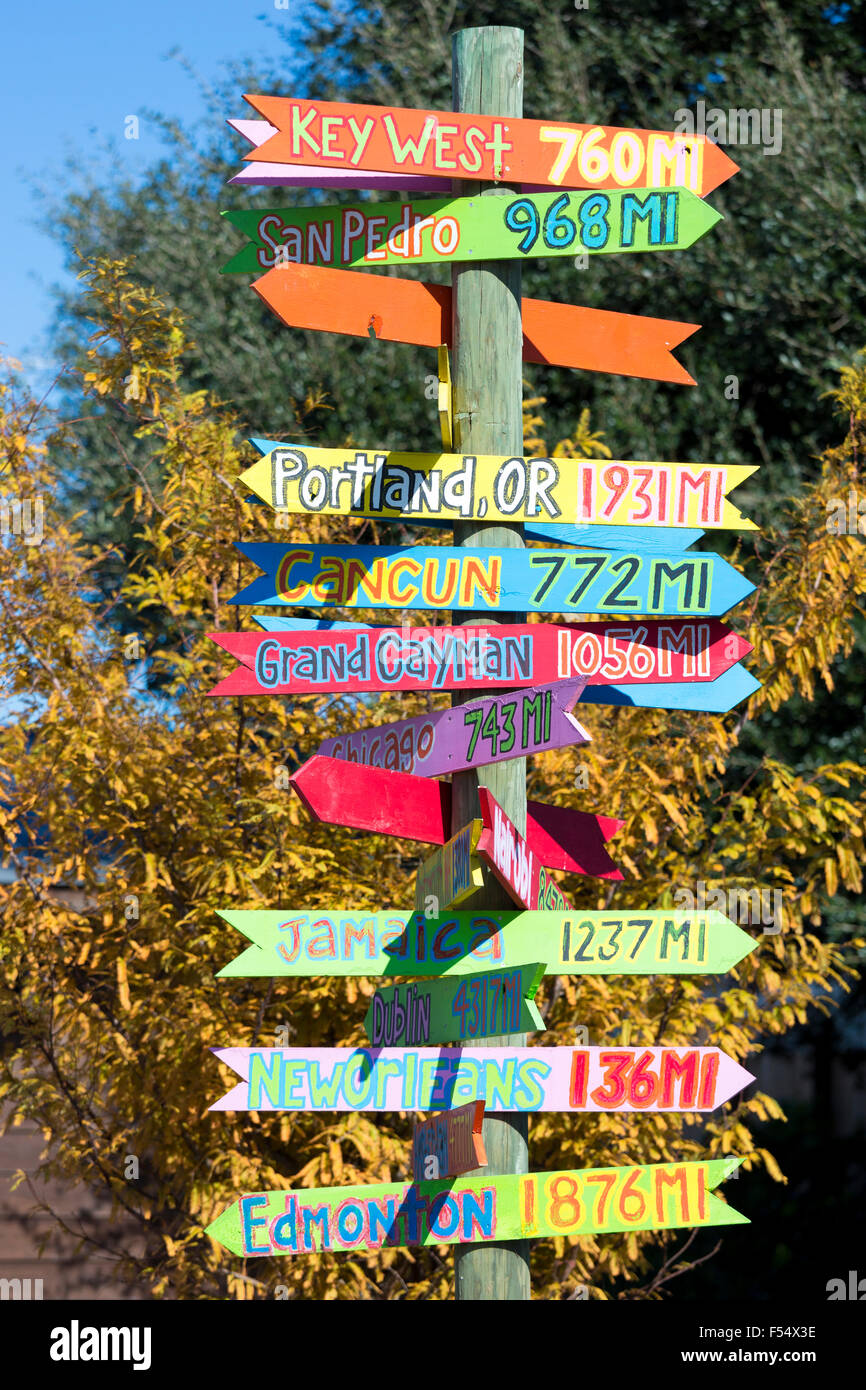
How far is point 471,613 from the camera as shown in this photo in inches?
143

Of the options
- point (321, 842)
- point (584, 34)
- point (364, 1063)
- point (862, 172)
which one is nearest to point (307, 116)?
point (364, 1063)

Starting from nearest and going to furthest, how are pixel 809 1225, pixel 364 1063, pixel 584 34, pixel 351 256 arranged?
pixel 364 1063, pixel 351 256, pixel 584 34, pixel 809 1225

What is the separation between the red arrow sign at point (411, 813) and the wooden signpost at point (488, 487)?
0.67 m

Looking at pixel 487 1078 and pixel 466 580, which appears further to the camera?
pixel 466 580

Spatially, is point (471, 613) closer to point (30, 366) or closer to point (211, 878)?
point (211, 878)

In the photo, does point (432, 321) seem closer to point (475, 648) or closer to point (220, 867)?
point (475, 648)

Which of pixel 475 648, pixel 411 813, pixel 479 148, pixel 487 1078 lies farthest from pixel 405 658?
pixel 479 148

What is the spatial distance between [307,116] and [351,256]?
374 millimetres

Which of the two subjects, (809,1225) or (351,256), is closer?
(351,256)

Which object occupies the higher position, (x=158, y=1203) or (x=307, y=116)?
(x=307, y=116)

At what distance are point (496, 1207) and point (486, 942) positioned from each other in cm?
64

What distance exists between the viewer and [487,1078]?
3424mm

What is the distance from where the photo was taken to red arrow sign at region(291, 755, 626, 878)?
11.2 feet

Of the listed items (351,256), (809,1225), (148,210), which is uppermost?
(148,210)
